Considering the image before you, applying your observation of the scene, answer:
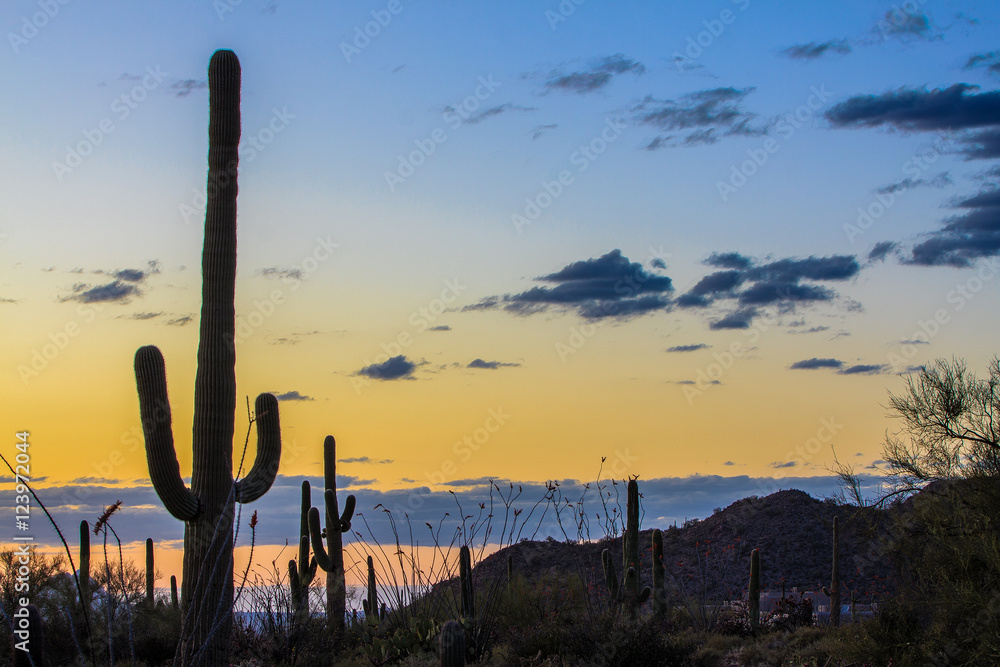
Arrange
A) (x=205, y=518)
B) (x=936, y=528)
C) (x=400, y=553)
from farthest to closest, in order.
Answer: (x=936, y=528) → (x=400, y=553) → (x=205, y=518)

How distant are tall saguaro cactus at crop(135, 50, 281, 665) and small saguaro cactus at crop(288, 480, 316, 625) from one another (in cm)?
334

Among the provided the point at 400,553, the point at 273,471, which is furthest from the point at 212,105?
the point at 400,553

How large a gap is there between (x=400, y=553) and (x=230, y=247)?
4416 millimetres

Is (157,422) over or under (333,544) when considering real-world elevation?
over

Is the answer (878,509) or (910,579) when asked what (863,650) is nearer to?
(910,579)

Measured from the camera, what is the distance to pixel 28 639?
20.4ft

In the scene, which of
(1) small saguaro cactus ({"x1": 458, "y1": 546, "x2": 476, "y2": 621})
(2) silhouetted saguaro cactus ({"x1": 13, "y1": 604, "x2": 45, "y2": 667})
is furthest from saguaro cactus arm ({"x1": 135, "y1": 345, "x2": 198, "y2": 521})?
(1) small saguaro cactus ({"x1": 458, "y1": 546, "x2": 476, "y2": 621})

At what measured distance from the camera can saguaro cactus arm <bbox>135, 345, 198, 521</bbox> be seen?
7.66m

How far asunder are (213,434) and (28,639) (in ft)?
8.61

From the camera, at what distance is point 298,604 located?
12117 millimetres

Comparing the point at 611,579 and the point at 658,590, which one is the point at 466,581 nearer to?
the point at 611,579

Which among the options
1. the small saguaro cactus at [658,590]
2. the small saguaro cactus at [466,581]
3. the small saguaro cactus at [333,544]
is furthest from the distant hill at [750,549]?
the small saguaro cactus at [466,581]

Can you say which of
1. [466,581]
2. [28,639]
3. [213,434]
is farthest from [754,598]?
[28,639]

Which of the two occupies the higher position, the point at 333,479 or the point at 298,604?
the point at 333,479
